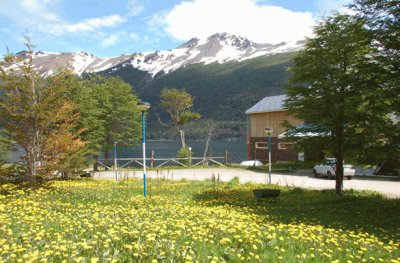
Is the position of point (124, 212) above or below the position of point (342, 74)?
below

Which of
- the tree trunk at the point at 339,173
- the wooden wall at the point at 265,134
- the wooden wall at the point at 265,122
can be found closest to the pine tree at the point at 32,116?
the tree trunk at the point at 339,173

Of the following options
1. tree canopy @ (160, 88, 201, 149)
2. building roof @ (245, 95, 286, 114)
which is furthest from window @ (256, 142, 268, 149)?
tree canopy @ (160, 88, 201, 149)

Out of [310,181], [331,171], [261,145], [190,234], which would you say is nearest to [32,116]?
[190,234]

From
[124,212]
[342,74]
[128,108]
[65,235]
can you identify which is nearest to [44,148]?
[124,212]

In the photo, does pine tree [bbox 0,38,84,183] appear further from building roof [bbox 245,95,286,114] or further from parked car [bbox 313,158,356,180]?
building roof [bbox 245,95,286,114]

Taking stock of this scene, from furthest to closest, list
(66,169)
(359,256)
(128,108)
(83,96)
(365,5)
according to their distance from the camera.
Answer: (128,108) < (83,96) < (66,169) < (365,5) < (359,256)

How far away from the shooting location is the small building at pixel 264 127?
45.7 m

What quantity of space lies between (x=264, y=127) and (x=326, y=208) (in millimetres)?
35412

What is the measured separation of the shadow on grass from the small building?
2697 centimetres

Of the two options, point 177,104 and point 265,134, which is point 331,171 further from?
point 177,104

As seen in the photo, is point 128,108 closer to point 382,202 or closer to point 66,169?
point 66,169

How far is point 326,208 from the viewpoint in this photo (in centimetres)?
1410

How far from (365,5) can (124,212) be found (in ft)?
34.8

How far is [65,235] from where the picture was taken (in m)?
7.42
